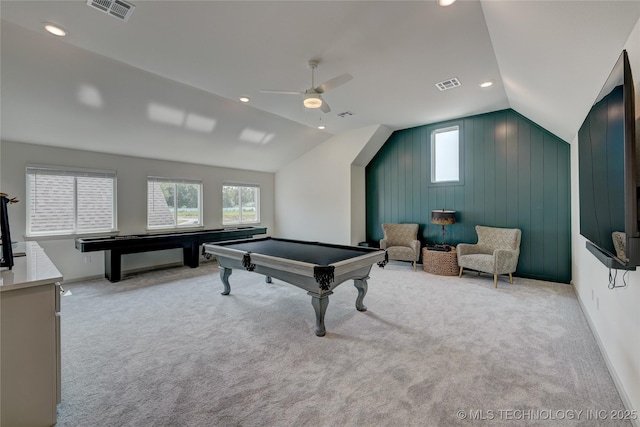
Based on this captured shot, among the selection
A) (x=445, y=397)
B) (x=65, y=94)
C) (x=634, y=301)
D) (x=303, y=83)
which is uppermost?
(x=303, y=83)

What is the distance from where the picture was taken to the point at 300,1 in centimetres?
228

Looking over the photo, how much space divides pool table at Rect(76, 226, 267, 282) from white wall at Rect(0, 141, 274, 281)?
0.32m

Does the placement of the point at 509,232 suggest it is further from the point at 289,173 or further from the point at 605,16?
the point at 289,173

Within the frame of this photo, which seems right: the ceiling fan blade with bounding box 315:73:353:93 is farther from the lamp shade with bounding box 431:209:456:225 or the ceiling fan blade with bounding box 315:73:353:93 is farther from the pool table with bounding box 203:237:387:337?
the lamp shade with bounding box 431:209:456:225

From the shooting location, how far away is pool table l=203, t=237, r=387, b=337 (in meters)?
2.72

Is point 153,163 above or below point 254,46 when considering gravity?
below

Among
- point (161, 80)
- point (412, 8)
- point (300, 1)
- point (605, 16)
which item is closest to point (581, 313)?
point (605, 16)

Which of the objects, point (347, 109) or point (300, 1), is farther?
point (347, 109)

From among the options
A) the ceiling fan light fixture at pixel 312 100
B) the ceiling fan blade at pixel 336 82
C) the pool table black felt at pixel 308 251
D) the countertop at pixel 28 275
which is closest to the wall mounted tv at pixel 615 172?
the ceiling fan blade at pixel 336 82

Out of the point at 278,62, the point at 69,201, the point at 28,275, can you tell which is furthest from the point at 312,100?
the point at 69,201

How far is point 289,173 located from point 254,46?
486 cm

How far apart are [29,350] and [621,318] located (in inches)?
153

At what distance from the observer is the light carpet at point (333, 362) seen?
5.75ft

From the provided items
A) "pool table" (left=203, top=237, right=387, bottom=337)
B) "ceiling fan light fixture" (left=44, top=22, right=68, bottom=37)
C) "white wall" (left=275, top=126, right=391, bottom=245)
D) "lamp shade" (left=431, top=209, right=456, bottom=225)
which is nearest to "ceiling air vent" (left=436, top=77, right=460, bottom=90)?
"white wall" (left=275, top=126, right=391, bottom=245)
